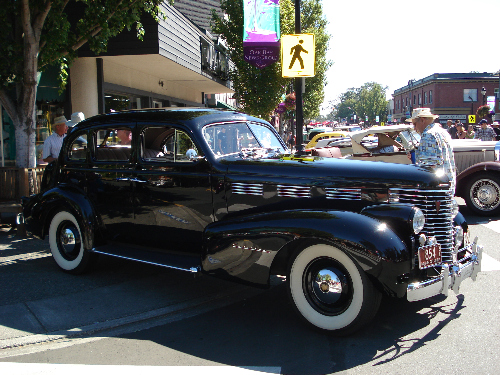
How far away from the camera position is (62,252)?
5.81 metres

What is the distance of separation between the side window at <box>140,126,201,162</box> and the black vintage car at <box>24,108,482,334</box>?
0.06 feet

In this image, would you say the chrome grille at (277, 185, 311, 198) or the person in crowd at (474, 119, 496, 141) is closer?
the chrome grille at (277, 185, 311, 198)

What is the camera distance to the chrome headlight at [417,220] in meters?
3.73

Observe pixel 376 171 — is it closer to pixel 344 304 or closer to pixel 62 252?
pixel 344 304

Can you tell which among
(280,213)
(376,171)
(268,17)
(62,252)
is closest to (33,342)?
(62,252)

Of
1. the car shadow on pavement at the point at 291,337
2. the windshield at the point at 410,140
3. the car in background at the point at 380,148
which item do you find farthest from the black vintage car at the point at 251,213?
the windshield at the point at 410,140

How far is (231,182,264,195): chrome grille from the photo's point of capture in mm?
4438

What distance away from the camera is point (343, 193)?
4.20 meters

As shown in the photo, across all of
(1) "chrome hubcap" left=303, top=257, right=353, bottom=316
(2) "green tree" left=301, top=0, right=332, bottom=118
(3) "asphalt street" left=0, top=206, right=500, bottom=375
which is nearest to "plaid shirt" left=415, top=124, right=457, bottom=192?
(3) "asphalt street" left=0, top=206, right=500, bottom=375

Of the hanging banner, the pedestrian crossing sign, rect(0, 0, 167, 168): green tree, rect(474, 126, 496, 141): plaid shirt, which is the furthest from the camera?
rect(474, 126, 496, 141): plaid shirt

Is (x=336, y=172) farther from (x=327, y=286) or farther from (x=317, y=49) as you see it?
(x=317, y=49)

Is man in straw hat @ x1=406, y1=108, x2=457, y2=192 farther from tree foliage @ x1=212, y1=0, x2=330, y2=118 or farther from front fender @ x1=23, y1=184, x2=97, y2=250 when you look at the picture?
tree foliage @ x1=212, y1=0, x2=330, y2=118

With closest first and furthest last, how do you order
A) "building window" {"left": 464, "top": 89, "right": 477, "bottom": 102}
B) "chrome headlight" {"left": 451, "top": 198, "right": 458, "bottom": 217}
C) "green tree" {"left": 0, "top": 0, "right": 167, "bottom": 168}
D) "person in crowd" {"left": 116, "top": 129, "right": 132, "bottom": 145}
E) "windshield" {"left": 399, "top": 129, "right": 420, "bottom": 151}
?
1. "chrome headlight" {"left": 451, "top": 198, "right": 458, "bottom": 217}
2. "person in crowd" {"left": 116, "top": 129, "right": 132, "bottom": 145}
3. "green tree" {"left": 0, "top": 0, "right": 167, "bottom": 168}
4. "windshield" {"left": 399, "top": 129, "right": 420, "bottom": 151}
5. "building window" {"left": 464, "top": 89, "right": 477, "bottom": 102}

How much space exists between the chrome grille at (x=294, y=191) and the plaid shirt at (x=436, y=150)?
2.08 meters
